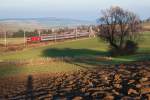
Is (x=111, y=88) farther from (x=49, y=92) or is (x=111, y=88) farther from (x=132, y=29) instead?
(x=132, y=29)

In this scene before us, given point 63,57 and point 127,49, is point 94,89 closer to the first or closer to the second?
point 63,57

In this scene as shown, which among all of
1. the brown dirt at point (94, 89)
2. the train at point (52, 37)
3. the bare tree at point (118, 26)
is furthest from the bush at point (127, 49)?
the brown dirt at point (94, 89)

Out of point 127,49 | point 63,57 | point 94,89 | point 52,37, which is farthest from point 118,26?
point 94,89

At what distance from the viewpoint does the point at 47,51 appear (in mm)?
60125

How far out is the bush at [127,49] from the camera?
53406 mm

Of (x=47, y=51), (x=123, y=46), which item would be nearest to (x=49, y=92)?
(x=123, y=46)

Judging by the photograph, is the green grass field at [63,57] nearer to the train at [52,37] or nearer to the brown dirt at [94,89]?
the train at [52,37]

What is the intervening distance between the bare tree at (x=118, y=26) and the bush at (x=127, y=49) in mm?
285

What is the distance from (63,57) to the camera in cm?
4812

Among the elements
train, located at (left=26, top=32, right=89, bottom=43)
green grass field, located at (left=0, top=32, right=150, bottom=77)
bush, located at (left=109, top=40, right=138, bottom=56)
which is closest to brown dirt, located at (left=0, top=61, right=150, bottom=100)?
green grass field, located at (left=0, top=32, right=150, bottom=77)

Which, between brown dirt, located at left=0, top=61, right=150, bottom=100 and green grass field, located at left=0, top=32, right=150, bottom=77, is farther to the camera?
green grass field, located at left=0, top=32, right=150, bottom=77

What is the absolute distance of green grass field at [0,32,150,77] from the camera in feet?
121

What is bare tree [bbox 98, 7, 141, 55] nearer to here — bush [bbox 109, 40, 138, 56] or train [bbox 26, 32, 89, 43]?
bush [bbox 109, 40, 138, 56]

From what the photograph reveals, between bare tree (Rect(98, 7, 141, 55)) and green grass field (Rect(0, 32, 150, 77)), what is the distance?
211 cm
